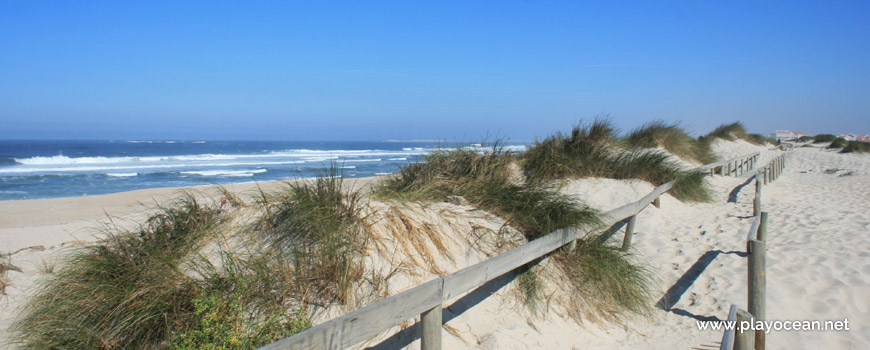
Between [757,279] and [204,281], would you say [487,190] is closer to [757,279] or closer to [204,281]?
[757,279]

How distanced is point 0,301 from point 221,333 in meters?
2.91

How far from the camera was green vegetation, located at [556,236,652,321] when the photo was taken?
4875mm

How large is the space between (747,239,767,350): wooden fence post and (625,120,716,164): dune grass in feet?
35.8

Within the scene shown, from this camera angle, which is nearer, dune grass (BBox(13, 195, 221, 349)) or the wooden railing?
the wooden railing

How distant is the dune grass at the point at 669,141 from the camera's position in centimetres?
1560

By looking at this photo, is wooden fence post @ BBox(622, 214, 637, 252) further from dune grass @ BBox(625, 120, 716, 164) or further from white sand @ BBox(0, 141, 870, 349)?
dune grass @ BBox(625, 120, 716, 164)

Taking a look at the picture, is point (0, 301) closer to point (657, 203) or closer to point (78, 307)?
point (78, 307)

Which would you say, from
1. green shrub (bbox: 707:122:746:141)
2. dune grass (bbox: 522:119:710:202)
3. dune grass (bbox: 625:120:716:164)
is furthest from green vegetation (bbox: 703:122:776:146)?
dune grass (bbox: 522:119:710:202)

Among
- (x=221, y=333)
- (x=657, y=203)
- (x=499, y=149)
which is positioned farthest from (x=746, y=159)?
(x=221, y=333)

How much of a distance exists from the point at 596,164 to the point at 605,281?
617 cm

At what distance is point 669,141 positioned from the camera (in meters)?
17.0

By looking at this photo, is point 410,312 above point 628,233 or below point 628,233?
above

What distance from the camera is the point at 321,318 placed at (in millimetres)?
3678

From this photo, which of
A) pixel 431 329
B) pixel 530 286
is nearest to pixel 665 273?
pixel 530 286
